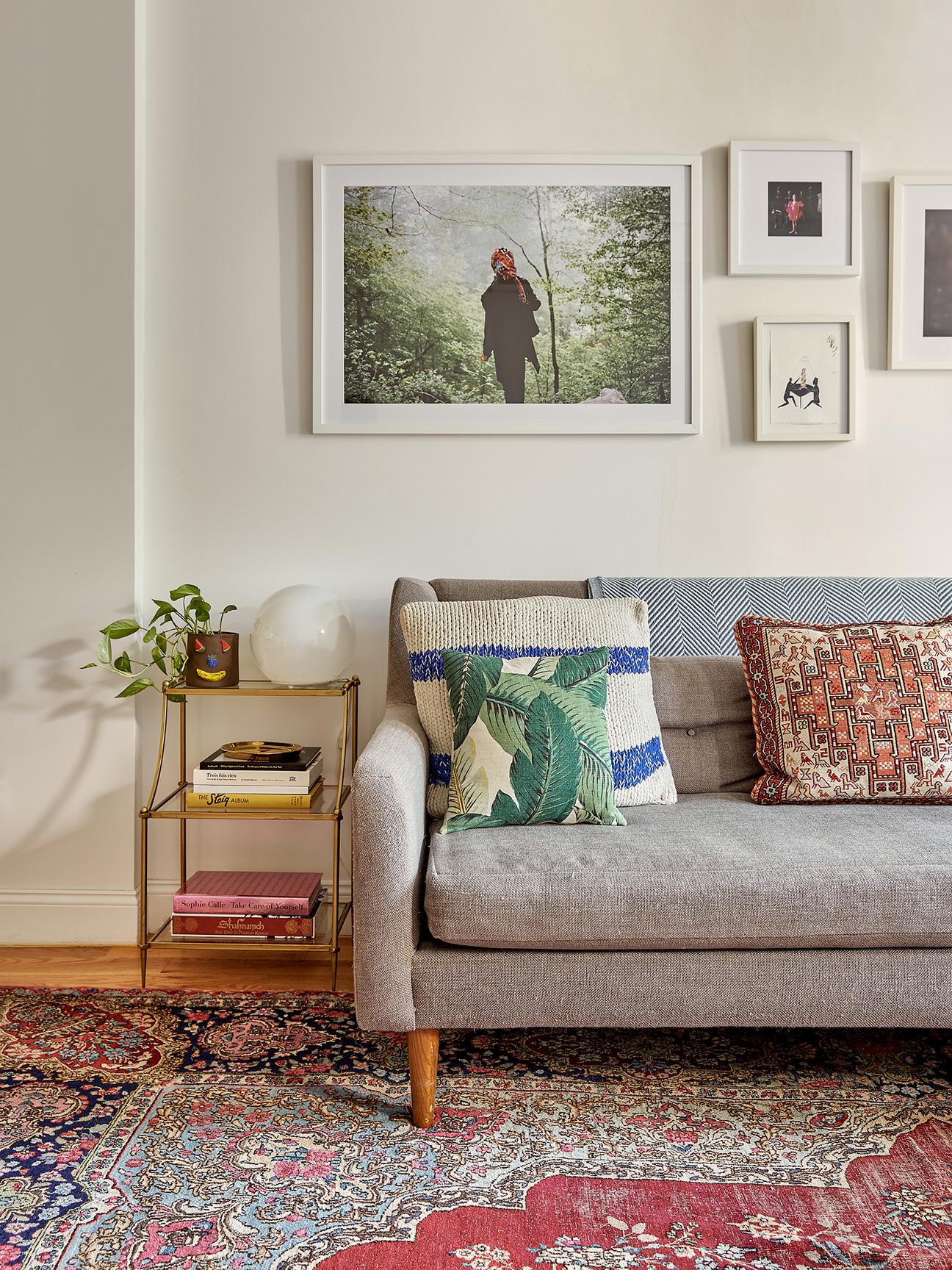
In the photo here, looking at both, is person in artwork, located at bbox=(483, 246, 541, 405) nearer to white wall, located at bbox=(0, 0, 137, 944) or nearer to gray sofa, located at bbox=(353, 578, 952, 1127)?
white wall, located at bbox=(0, 0, 137, 944)

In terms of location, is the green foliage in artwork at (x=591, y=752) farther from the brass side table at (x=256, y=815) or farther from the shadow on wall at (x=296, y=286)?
the shadow on wall at (x=296, y=286)

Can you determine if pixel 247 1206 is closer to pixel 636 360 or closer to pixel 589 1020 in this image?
pixel 589 1020

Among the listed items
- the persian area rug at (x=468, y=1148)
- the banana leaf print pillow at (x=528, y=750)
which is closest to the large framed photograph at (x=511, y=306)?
the banana leaf print pillow at (x=528, y=750)

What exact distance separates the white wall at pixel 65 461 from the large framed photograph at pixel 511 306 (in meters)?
0.55

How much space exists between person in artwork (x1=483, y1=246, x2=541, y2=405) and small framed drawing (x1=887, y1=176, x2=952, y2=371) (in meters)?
0.95

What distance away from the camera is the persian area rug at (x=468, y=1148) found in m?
1.23

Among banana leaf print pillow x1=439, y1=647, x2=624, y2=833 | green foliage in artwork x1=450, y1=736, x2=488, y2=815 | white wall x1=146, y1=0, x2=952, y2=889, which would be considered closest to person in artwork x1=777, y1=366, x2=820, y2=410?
white wall x1=146, y1=0, x2=952, y2=889

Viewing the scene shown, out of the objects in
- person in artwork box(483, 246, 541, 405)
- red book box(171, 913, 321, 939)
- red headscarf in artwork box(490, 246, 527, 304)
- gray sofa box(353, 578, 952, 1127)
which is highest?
red headscarf in artwork box(490, 246, 527, 304)

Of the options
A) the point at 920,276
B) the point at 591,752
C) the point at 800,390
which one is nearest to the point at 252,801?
the point at 591,752

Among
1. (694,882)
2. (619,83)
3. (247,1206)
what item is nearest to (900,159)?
(619,83)

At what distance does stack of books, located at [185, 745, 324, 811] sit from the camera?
6.93 feet

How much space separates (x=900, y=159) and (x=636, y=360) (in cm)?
88

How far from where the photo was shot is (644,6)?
2.36 metres

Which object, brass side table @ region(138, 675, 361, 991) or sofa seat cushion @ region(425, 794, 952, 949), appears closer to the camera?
sofa seat cushion @ region(425, 794, 952, 949)
